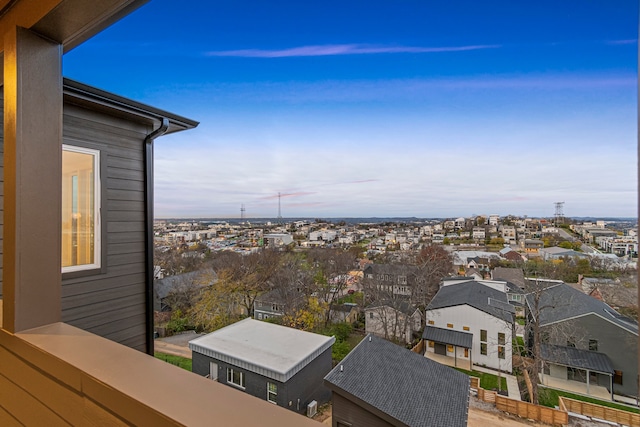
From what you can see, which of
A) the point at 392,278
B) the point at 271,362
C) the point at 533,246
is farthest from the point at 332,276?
the point at 533,246

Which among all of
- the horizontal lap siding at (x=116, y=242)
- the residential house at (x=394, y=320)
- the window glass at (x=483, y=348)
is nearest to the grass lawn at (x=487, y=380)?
the window glass at (x=483, y=348)

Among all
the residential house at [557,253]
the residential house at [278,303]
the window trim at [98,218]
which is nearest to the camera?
the residential house at [557,253]

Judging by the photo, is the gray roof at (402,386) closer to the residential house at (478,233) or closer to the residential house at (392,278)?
the residential house at (392,278)

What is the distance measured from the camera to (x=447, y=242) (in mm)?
2193

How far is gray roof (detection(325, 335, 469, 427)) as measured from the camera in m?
1.32

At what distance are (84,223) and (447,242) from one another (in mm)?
2636

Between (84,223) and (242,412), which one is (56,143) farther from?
(84,223)

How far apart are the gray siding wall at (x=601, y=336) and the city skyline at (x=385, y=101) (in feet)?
1.69

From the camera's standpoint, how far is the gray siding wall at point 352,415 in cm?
121

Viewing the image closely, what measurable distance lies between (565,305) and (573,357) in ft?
0.98

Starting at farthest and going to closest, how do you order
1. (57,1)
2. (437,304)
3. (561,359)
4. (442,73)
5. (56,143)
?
(442,73) → (437,304) → (561,359) → (56,143) → (57,1)

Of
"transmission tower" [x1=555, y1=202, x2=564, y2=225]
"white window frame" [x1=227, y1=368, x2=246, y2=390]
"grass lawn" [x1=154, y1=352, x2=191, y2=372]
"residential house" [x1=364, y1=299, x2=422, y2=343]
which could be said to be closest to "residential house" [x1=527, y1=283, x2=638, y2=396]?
"transmission tower" [x1=555, y1=202, x2=564, y2=225]

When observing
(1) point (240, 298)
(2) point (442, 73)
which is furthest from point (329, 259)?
(2) point (442, 73)

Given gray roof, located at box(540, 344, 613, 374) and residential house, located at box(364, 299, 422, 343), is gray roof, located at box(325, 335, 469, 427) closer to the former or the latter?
residential house, located at box(364, 299, 422, 343)
